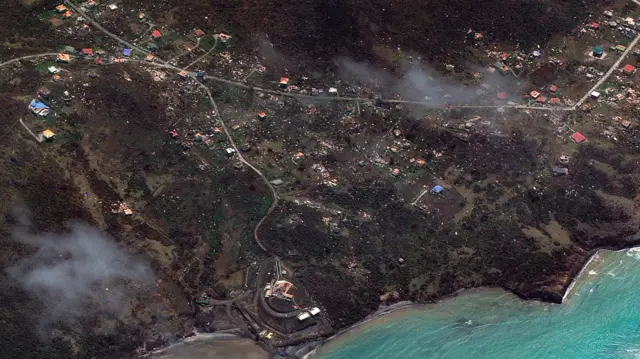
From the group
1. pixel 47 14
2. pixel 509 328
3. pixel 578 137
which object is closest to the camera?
pixel 509 328

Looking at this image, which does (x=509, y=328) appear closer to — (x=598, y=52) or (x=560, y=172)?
(x=560, y=172)

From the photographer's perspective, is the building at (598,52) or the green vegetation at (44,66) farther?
the building at (598,52)

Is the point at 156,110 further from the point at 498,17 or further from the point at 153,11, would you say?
the point at 498,17

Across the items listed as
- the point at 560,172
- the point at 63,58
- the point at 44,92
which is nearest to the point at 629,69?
the point at 560,172

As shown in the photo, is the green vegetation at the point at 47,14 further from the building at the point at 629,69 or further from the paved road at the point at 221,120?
the building at the point at 629,69

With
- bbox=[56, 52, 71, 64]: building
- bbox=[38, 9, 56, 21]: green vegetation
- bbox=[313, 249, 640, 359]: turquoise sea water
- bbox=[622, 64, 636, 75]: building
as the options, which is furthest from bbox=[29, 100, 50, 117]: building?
bbox=[622, 64, 636, 75]: building

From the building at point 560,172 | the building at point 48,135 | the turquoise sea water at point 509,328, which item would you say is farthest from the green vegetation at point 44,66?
the building at point 560,172

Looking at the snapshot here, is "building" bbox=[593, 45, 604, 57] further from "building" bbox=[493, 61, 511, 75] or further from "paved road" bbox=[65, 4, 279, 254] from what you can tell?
"paved road" bbox=[65, 4, 279, 254]
